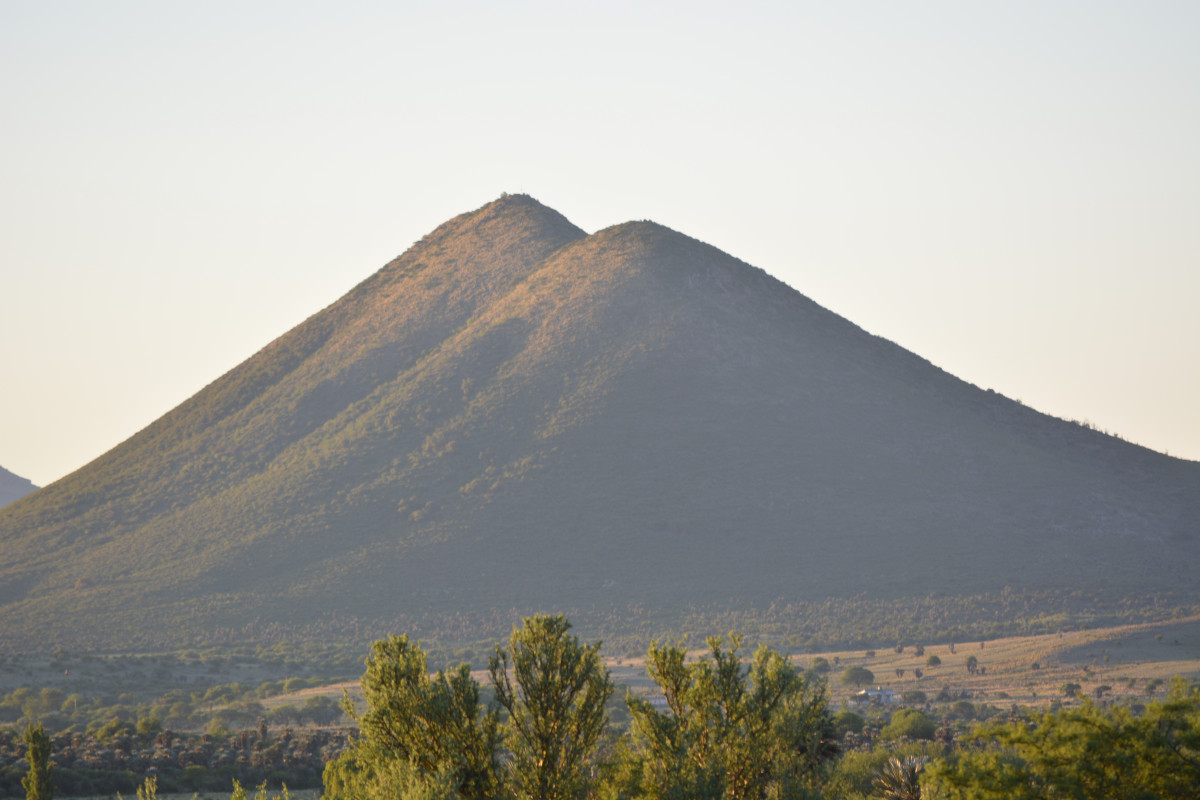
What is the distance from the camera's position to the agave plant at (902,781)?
23.7 meters

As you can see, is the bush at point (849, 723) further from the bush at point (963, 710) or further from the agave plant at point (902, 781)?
the agave plant at point (902, 781)

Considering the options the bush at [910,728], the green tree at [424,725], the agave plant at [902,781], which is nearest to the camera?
the green tree at [424,725]

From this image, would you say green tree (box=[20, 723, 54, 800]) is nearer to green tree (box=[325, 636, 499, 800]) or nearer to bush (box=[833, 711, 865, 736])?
green tree (box=[325, 636, 499, 800])

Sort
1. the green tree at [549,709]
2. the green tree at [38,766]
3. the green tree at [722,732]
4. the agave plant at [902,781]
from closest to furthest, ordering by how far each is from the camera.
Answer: the green tree at [549,709], the green tree at [722,732], the agave plant at [902,781], the green tree at [38,766]

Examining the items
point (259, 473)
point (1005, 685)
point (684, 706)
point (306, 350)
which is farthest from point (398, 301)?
point (684, 706)

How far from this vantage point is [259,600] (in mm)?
86375

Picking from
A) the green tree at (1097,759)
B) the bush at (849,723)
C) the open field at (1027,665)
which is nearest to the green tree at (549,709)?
the green tree at (1097,759)

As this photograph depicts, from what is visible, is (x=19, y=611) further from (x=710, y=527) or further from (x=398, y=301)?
(x=398, y=301)

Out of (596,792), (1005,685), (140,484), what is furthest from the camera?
(140,484)

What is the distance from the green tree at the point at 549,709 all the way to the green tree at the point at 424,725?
1.26ft

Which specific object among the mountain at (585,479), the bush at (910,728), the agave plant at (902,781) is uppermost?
the mountain at (585,479)

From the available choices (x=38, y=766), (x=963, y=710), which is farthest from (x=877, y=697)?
(x=38, y=766)

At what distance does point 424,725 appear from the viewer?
17328 mm

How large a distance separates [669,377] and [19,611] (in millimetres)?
58031
